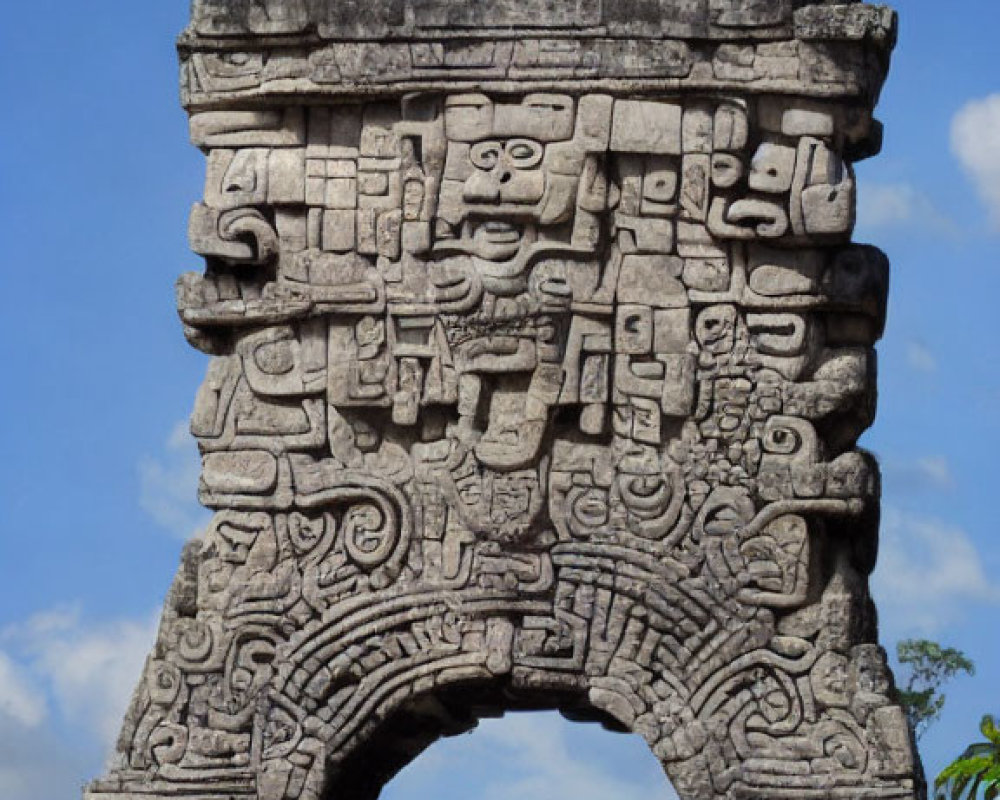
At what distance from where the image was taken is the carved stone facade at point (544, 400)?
11.2 metres

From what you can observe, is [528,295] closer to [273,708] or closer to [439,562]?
[439,562]

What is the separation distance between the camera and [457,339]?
1138cm

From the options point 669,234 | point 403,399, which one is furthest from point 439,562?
point 669,234

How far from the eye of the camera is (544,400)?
11.3 meters

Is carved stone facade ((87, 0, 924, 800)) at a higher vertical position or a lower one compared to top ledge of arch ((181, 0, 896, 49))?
lower

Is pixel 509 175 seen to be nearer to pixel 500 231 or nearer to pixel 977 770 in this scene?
pixel 500 231

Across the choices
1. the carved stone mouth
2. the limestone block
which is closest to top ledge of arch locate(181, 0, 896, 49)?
the limestone block

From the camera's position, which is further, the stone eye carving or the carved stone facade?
the stone eye carving

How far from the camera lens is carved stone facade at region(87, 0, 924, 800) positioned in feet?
36.7

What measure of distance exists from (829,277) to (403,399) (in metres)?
1.82

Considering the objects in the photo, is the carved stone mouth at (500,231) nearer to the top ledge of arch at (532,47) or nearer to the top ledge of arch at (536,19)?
the top ledge of arch at (532,47)

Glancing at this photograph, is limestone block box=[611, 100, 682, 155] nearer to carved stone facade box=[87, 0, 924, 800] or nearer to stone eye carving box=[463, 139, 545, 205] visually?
carved stone facade box=[87, 0, 924, 800]

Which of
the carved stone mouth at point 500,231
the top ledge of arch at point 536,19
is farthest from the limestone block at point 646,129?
the carved stone mouth at point 500,231

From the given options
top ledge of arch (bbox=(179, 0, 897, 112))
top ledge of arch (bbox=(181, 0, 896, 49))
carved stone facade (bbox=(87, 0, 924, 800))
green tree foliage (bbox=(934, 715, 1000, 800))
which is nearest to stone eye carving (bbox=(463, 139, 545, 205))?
carved stone facade (bbox=(87, 0, 924, 800))
